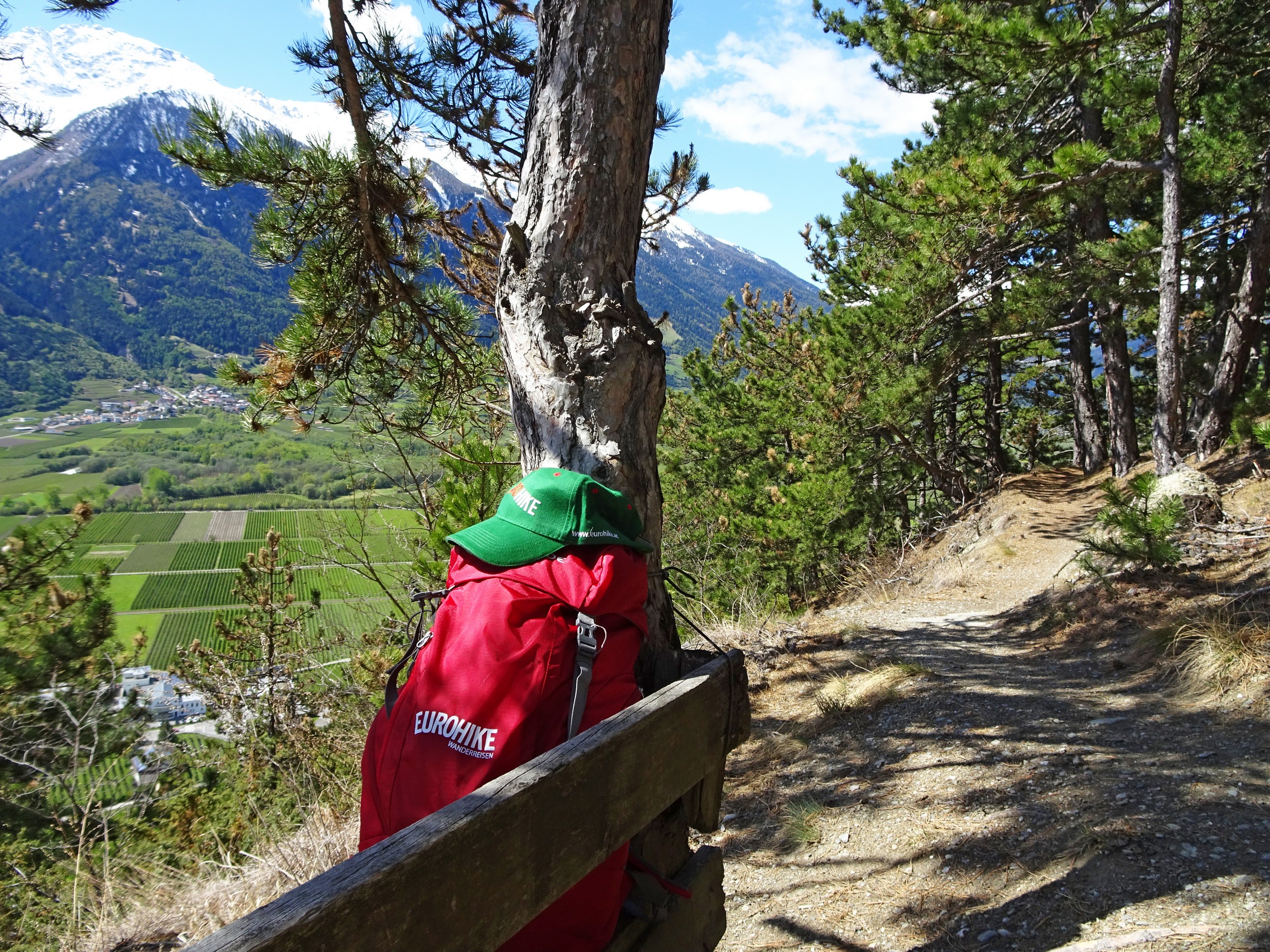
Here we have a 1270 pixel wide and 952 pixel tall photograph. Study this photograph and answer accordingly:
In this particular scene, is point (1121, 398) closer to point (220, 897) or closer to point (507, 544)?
point (507, 544)

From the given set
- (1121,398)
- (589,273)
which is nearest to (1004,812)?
(589,273)

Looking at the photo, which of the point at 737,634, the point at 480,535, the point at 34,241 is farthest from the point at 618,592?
the point at 34,241

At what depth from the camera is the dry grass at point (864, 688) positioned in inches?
175

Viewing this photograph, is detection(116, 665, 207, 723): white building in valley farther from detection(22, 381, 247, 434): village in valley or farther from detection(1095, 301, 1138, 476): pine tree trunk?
detection(22, 381, 247, 434): village in valley

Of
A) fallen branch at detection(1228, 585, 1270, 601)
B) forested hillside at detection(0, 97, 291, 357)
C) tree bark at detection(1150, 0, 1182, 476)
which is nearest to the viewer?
fallen branch at detection(1228, 585, 1270, 601)

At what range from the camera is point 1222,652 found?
386 centimetres

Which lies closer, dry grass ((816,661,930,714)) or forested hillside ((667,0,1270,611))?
dry grass ((816,661,930,714))

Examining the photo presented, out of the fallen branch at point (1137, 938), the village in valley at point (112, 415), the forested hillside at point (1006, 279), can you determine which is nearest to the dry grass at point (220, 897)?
the fallen branch at point (1137, 938)

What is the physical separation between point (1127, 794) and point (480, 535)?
266cm

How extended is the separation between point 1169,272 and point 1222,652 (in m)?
5.16

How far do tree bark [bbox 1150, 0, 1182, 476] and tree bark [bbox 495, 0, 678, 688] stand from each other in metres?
7.22

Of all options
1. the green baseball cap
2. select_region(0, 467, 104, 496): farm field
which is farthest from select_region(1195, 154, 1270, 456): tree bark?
select_region(0, 467, 104, 496): farm field

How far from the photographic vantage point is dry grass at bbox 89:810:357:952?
10.1 ft

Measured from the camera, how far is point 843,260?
13.7 meters
